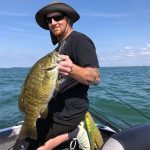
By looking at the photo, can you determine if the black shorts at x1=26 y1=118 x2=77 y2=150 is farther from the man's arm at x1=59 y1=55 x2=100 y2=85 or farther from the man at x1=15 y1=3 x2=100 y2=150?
the man's arm at x1=59 y1=55 x2=100 y2=85

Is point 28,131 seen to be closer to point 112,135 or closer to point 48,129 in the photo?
point 48,129

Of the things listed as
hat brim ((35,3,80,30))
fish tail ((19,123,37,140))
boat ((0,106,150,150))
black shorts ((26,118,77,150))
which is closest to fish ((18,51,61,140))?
fish tail ((19,123,37,140))

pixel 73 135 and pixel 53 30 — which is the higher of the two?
pixel 53 30

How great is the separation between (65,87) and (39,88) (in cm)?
78

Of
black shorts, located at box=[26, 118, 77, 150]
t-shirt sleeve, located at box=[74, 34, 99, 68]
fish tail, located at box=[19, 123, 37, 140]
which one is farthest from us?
black shorts, located at box=[26, 118, 77, 150]

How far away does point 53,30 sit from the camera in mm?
4410

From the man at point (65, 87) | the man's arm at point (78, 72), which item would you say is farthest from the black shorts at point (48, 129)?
the man's arm at point (78, 72)

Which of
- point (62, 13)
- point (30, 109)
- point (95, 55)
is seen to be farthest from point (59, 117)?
point (62, 13)

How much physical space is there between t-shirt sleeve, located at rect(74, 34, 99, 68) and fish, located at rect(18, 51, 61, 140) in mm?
485

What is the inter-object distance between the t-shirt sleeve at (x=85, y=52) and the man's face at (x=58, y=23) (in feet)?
1.07

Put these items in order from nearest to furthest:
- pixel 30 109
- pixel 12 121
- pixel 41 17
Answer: pixel 30 109
pixel 41 17
pixel 12 121

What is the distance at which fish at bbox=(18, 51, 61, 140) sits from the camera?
349 cm

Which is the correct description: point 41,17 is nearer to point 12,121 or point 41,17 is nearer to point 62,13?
point 62,13

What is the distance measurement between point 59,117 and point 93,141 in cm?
86
